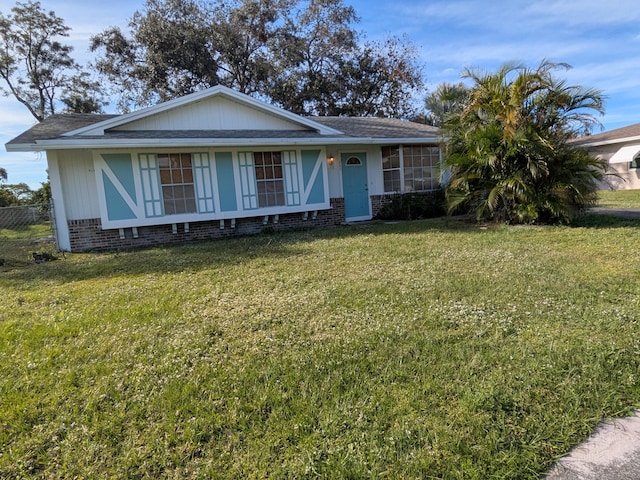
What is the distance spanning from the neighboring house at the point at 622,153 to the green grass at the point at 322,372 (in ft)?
57.7

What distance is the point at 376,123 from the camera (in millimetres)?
14609

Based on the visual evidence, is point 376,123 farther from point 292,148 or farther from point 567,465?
point 567,465

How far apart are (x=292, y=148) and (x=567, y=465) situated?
9472 mm

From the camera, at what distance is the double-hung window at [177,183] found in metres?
9.20

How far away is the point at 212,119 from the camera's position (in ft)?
33.0

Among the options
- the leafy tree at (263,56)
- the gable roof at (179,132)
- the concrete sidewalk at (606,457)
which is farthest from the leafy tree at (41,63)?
the concrete sidewalk at (606,457)

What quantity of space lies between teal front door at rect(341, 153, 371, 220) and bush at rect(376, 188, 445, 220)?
0.62m

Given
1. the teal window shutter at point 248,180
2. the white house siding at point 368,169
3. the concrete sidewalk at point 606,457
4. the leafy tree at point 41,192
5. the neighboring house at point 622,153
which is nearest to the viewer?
the concrete sidewalk at point 606,457

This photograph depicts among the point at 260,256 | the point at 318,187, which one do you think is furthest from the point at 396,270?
the point at 318,187

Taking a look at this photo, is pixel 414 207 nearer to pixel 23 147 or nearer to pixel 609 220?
pixel 609 220

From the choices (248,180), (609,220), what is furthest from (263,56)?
(609,220)

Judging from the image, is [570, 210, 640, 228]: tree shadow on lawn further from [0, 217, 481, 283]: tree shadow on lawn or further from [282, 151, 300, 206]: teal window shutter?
[282, 151, 300, 206]: teal window shutter

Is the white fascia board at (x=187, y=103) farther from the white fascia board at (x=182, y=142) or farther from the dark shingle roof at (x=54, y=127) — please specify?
the dark shingle roof at (x=54, y=127)

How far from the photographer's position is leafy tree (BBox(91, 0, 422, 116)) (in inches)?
776
